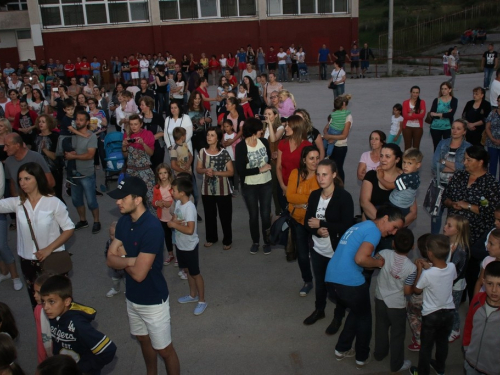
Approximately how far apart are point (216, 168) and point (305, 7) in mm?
25800

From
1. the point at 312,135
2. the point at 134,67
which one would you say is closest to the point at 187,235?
the point at 312,135

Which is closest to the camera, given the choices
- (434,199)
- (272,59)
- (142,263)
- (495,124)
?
(142,263)

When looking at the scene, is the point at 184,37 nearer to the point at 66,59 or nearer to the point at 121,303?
the point at 66,59

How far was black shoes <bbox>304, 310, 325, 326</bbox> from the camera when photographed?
18.0 ft

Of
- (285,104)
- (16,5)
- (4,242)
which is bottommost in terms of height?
(4,242)

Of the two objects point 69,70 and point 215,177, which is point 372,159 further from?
point 69,70

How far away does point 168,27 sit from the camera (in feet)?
96.0

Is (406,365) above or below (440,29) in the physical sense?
below

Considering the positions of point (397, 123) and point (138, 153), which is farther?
point (397, 123)

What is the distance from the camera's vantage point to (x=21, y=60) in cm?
2925

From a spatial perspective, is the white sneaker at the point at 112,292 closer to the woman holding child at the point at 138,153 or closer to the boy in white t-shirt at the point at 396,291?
the woman holding child at the point at 138,153

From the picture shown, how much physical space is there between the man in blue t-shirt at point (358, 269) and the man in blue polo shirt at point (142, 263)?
1506 millimetres


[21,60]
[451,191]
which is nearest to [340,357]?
[451,191]

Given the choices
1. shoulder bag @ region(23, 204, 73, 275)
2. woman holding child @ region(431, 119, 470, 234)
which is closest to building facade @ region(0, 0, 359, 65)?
woman holding child @ region(431, 119, 470, 234)
